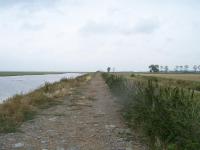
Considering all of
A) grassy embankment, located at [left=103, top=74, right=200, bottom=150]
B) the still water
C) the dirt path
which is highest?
grassy embankment, located at [left=103, top=74, right=200, bottom=150]

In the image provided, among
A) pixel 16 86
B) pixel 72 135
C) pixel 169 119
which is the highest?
pixel 169 119

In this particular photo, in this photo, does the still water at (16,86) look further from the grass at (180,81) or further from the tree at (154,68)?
the tree at (154,68)

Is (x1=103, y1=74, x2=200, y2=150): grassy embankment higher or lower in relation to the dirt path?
higher

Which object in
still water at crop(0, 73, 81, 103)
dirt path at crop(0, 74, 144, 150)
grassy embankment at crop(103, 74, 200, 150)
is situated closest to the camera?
grassy embankment at crop(103, 74, 200, 150)

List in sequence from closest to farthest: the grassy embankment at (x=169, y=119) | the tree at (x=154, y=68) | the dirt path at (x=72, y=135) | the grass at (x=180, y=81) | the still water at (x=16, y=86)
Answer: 1. the grassy embankment at (x=169, y=119)
2. the dirt path at (x=72, y=135)
3. the still water at (x=16, y=86)
4. the grass at (x=180, y=81)
5. the tree at (x=154, y=68)

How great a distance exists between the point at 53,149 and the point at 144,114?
9.90ft

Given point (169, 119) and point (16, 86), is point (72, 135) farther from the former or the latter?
point (16, 86)

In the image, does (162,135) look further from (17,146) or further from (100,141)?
(17,146)

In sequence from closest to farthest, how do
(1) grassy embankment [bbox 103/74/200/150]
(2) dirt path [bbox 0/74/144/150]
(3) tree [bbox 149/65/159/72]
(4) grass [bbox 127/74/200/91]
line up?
(1) grassy embankment [bbox 103/74/200/150] < (2) dirt path [bbox 0/74/144/150] < (4) grass [bbox 127/74/200/91] < (3) tree [bbox 149/65/159/72]

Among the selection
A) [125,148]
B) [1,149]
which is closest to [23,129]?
[1,149]

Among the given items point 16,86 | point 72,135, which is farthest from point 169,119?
point 16,86

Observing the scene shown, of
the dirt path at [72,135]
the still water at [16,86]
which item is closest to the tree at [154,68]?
the still water at [16,86]

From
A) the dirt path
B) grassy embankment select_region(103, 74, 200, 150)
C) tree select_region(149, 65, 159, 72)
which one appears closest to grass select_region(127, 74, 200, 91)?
the dirt path

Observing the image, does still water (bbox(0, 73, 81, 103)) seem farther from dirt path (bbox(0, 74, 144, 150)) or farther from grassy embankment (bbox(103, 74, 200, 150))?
grassy embankment (bbox(103, 74, 200, 150))
